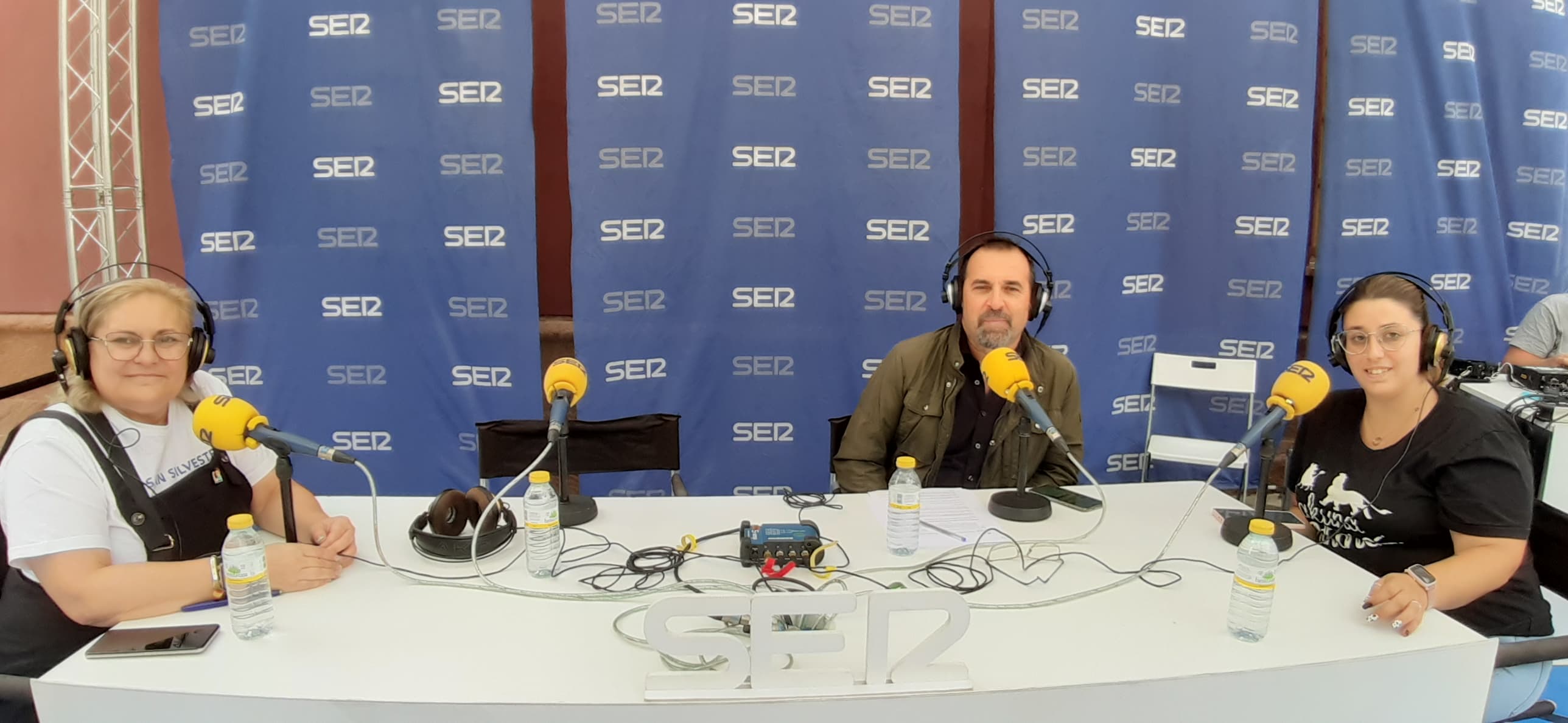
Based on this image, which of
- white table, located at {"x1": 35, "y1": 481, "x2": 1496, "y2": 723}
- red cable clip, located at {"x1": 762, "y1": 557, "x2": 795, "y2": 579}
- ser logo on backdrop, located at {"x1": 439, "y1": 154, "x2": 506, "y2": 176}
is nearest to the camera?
white table, located at {"x1": 35, "y1": 481, "x2": 1496, "y2": 723}

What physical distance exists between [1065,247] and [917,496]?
7.42 ft

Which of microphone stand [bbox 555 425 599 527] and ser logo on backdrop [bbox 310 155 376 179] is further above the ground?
ser logo on backdrop [bbox 310 155 376 179]

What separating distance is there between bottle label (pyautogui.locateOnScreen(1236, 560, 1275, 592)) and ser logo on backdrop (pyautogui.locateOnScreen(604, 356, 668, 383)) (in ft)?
8.61

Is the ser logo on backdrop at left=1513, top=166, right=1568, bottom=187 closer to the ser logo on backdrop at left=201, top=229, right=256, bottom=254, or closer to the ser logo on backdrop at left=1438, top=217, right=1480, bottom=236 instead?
the ser logo on backdrop at left=1438, top=217, right=1480, bottom=236

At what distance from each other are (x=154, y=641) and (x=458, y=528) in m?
0.60

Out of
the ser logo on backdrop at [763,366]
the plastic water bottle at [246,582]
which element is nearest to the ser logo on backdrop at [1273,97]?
the ser logo on backdrop at [763,366]

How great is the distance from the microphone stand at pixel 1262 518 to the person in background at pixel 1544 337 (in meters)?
2.70

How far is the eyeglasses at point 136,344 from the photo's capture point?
1.64m

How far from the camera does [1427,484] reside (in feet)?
6.04

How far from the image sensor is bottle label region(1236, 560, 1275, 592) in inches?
56.8

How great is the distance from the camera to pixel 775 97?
3.52m

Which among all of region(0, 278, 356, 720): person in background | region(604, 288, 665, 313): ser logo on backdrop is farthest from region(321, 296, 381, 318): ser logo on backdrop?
region(0, 278, 356, 720): person in background

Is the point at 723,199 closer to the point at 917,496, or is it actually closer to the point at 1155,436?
the point at 917,496

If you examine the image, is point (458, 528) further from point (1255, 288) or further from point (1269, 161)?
point (1269, 161)
